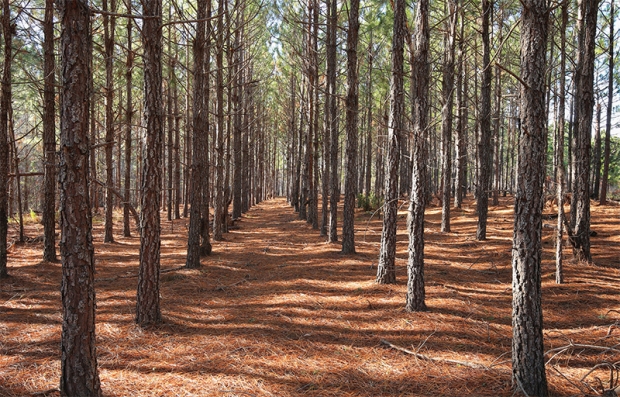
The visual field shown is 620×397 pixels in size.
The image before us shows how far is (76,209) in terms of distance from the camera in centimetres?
276

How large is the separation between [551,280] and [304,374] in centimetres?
558

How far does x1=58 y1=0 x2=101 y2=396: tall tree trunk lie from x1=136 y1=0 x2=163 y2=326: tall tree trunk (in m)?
1.90

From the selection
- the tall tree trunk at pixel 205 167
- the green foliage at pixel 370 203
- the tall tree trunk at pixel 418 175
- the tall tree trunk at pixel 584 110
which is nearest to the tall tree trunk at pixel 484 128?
the tall tree trunk at pixel 584 110

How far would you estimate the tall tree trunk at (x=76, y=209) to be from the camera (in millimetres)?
2701

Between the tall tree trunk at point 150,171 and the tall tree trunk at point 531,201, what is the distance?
151 inches

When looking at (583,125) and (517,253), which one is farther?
(583,125)

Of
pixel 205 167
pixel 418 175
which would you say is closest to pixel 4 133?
pixel 205 167

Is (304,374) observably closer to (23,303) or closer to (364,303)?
(364,303)

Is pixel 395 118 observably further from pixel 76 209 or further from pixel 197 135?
pixel 76 209

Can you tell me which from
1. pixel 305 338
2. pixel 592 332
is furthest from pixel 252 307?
pixel 592 332

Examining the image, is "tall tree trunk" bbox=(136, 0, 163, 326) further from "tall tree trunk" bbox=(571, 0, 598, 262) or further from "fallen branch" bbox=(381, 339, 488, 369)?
"tall tree trunk" bbox=(571, 0, 598, 262)

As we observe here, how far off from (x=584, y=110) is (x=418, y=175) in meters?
5.18

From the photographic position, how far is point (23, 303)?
19.0 feet

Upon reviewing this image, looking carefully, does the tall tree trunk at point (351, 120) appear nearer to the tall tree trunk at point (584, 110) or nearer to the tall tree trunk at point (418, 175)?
the tall tree trunk at point (418, 175)
